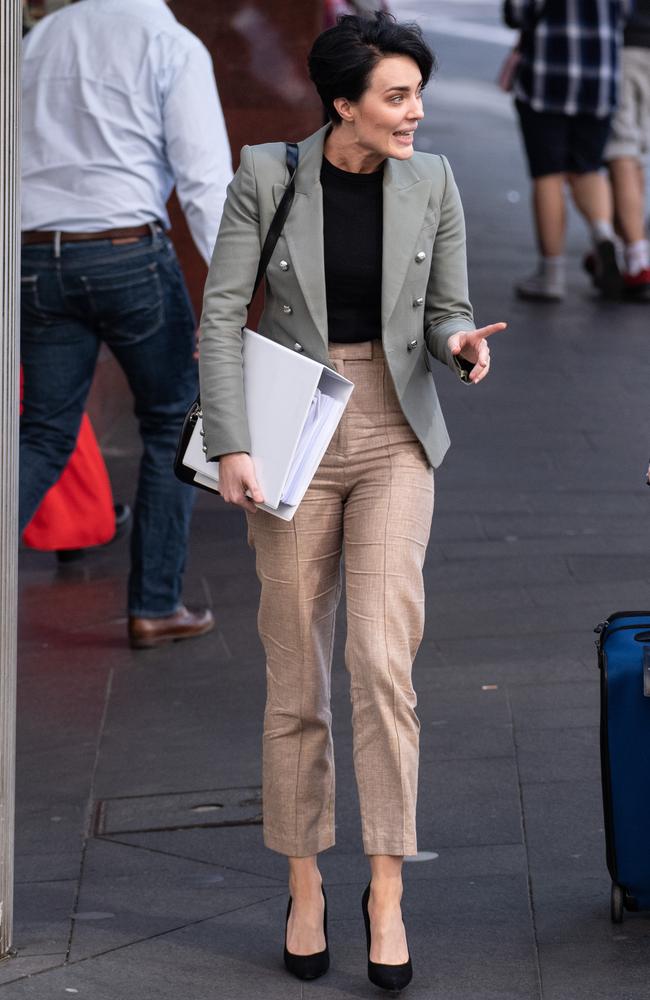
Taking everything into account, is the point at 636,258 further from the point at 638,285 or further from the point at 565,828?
the point at 565,828

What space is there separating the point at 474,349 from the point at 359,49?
2.07 ft

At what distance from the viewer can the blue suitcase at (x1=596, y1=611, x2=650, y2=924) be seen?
3656mm

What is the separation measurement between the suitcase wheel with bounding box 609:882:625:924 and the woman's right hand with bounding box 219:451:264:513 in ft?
3.61

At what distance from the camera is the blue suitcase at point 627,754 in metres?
3.66

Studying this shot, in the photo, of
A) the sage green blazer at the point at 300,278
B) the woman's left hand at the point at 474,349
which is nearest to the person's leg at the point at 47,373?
the sage green blazer at the point at 300,278

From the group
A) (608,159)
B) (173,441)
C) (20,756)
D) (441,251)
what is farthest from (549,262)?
(441,251)

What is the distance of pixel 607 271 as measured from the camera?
35.7 feet

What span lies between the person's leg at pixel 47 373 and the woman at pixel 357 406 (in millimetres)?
1937

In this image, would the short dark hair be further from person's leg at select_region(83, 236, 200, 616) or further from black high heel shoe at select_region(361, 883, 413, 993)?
person's leg at select_region(83, 236, 200, 616)

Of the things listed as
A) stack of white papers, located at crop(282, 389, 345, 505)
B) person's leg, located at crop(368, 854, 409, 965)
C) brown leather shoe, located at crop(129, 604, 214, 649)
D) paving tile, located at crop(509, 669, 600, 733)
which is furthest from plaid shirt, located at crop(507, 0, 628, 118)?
person's leg, located at crop(368, 854, 409, 965)

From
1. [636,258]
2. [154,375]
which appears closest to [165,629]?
[154,375]

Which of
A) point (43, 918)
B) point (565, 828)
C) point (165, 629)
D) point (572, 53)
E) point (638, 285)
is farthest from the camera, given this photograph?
point (638, 285)

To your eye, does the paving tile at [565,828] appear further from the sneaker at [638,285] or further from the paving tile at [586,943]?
the sneaker at [638,285]

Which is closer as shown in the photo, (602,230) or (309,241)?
(309,241)
